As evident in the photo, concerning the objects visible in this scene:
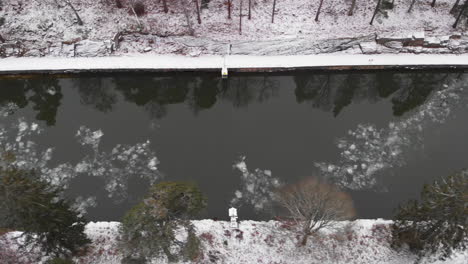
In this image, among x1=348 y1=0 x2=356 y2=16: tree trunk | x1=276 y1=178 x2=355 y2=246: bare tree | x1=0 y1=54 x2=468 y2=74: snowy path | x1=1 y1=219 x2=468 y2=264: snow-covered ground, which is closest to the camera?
x1=276 y1=178 x2=355 y2=246: bare tree

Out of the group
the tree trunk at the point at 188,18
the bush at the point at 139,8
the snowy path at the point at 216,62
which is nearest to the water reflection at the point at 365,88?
the snowy path at the point at 216,62

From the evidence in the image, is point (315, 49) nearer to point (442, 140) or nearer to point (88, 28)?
point (442, 140)

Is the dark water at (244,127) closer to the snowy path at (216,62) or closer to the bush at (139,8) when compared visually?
the snowy path at (216,62)

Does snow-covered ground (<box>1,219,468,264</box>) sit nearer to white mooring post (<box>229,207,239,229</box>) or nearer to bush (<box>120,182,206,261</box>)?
white mooring post (<box>229,207,239,229</box>)

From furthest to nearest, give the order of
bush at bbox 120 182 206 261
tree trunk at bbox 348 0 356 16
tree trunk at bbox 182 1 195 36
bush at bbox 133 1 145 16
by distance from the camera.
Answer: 1. bush at bbox 133 1 145 16
2. tree trunk at bbox 348 0 356 16
3. tree trunk at bbox 182 1 195 36
4. bush at bbox 120 182 206 261

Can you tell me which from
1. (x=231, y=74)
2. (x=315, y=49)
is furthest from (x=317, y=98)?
(x=231, y=74)

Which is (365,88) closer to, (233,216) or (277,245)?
(277,245)

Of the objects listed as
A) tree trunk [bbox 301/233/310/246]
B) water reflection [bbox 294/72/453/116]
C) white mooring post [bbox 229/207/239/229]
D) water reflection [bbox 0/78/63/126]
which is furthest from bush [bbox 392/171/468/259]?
water reflection [bbox 0/78/63/126]

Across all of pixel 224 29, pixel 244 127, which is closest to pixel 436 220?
pixel 244 127
